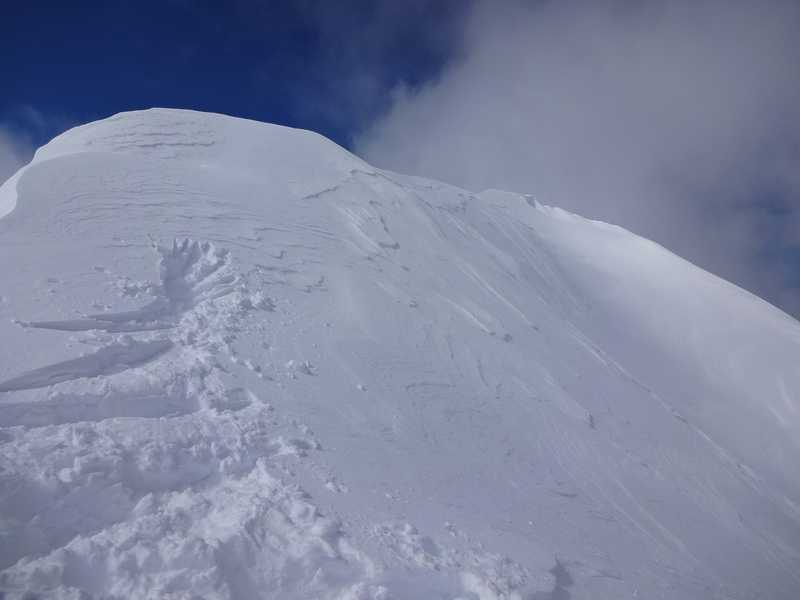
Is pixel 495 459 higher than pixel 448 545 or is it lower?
higher

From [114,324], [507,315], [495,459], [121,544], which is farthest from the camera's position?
[507,315]

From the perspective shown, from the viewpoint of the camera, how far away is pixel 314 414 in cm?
606

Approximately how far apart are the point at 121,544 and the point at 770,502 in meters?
11.4

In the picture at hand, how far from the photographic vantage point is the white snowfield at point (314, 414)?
4152 millimetres

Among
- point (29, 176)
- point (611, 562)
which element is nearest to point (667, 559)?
point (611, 562)

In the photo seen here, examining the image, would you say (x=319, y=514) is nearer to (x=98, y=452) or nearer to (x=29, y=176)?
Answer: (x=98, y=452)

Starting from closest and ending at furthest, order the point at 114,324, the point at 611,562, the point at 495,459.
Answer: the point at 611,562
the point at 114,324
the point at 495,459

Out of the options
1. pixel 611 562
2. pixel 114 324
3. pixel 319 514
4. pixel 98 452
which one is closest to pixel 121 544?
pixel 98 452

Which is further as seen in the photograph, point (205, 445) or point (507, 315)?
point (507, 315)

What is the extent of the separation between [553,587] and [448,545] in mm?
1074

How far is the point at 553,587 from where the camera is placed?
4.80 m

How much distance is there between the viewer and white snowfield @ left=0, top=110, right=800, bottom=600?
13.6 feet

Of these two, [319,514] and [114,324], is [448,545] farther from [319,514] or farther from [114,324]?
[114,324]

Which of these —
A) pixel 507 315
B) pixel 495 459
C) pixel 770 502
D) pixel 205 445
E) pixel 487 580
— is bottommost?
pixel 487 580
